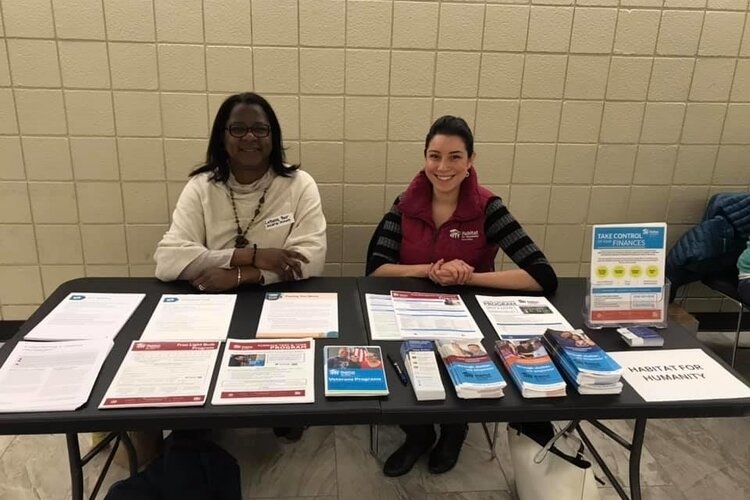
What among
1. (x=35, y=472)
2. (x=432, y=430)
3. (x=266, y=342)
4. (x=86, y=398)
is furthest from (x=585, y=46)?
(x=35, y=472)

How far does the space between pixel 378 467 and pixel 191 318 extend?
925mm

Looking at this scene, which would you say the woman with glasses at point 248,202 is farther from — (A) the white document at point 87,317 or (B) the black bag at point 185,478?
(B) the black bag at point 185,478

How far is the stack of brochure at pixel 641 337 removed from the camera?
1.48 m

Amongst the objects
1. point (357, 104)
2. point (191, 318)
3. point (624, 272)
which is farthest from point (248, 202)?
point (624, 272)

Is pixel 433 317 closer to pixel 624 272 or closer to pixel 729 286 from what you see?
pixel 624 272

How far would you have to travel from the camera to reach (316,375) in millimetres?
1291

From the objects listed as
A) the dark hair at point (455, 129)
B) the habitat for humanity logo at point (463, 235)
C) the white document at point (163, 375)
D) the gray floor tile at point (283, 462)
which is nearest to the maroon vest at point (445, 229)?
the habitat for humanity logo at point (463, 235)

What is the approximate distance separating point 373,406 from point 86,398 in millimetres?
598

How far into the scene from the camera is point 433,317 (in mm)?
1598

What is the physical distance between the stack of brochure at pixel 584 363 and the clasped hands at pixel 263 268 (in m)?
0.84

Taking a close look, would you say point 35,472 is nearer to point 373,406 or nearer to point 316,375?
point 316,375

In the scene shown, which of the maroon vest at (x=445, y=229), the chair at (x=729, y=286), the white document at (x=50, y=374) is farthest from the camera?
the chair at (x=729, y=286)

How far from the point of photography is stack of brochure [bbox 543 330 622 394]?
1261 mm

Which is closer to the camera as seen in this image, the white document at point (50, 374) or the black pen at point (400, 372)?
the white document at point (50, 374)
